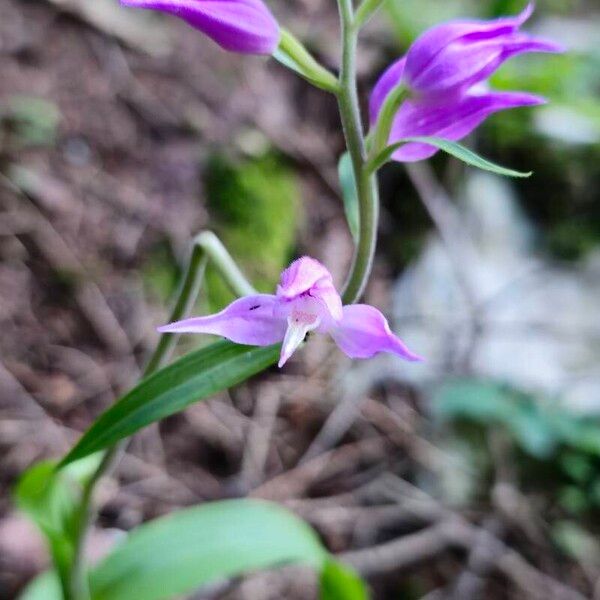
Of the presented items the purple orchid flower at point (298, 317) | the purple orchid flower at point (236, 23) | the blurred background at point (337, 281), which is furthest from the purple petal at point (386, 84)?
the blurred background at point (337, 281)

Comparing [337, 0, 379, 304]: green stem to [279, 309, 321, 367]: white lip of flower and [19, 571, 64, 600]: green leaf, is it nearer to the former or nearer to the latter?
[279, 309, 321, 367]: white lip of flower

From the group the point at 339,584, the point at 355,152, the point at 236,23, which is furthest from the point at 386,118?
the point at 339,584

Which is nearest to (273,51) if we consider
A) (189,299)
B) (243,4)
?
(243,4)

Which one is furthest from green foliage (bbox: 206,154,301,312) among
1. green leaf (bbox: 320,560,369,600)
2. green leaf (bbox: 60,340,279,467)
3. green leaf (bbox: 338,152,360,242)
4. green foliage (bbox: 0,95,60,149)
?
green leaf (bbox: 60,340,279,467)

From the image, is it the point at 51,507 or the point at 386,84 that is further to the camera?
the point at 51,507

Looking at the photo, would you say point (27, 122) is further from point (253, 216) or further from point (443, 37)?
point (443, 37)

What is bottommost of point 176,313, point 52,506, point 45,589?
point 45,589

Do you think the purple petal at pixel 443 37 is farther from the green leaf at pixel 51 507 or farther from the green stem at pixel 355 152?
the green leaf at pixel 51 507
